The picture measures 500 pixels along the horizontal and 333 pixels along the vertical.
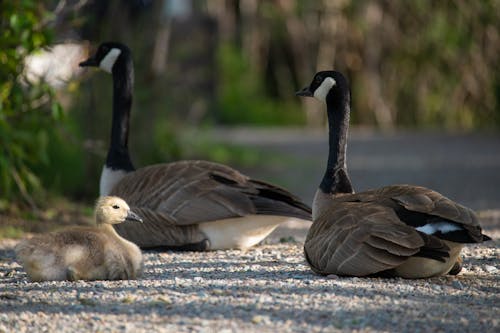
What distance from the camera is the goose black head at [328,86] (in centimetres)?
A: 707

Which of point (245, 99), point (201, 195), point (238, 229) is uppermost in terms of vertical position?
point (201, 195)

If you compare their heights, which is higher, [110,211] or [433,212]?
[433,212]

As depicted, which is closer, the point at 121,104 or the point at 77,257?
the point at 77,257

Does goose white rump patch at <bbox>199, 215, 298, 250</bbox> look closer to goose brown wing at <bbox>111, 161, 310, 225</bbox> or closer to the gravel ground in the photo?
goose brown wing at <bbox>111, 161, 310, 225</bbox>

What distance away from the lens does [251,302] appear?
514 centimetres

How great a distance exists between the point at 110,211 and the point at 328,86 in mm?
1944

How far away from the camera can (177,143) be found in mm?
12867

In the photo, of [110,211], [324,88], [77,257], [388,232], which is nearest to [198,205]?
[110,211]

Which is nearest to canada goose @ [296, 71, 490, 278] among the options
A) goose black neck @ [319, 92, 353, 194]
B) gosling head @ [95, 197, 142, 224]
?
goose black neck @ [319, 92, 353, 194]

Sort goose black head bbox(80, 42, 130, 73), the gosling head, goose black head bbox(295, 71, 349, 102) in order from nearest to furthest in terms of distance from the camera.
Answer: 1. the gosling head
2. goose black head bbox(295, 71, 349, 102)
3. goose black head bbox(80, 42, 130, 73)

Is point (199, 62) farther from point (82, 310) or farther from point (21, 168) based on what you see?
point (82, 310)

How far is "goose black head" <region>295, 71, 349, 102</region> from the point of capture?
7074 millimetres

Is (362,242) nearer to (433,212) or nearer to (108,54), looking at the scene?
(433,212)

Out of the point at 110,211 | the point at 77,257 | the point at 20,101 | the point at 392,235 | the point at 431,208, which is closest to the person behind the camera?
the point at 392,235
